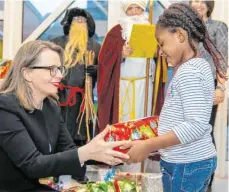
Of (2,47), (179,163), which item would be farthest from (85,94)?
(179,163)

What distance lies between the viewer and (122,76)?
8.27 feet

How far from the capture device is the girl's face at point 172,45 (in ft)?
3.97

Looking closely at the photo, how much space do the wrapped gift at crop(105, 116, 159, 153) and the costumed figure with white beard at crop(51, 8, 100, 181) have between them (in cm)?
112

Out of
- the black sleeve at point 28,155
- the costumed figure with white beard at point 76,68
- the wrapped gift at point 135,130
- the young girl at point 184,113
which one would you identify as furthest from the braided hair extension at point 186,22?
the costumed figure with white beard at point 76,68

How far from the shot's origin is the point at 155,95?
8.31 ft

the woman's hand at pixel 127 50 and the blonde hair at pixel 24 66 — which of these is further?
the woman's hand at pixel 127 50

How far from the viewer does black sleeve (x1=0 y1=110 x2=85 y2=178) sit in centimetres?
112

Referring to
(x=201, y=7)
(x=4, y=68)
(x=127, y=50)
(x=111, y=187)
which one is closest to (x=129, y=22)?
(x=127, y=50)

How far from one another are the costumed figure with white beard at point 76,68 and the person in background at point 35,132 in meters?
1.02

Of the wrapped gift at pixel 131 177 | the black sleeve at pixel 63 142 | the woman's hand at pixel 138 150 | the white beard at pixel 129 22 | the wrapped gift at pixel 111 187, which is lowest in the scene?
the wrapped gift at pixel 131 177

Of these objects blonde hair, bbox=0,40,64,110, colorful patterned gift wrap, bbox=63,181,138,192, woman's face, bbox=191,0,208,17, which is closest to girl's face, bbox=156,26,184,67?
blonde hair, bbox=0,40,64,110

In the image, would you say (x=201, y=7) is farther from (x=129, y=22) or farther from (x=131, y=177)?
(x=131, y=177)

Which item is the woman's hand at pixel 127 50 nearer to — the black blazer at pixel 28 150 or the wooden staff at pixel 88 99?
the wooden staff at pixel 88 99

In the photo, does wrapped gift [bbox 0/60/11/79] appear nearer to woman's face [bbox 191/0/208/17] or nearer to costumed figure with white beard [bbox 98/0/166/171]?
costumed figure with white beard [bbox 98/0/166/171]
